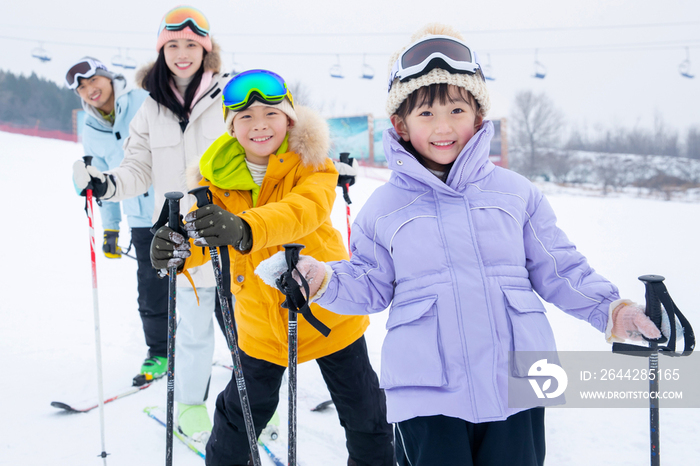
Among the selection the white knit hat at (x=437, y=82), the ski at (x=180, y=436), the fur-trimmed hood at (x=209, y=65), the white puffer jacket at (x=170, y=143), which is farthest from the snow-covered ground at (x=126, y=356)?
the fur-trimmed hood at (x=209, y=65)

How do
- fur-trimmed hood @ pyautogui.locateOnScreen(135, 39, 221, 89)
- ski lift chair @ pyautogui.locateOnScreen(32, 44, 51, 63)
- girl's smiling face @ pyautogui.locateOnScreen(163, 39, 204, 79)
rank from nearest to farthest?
girl's smiling face @ pyautogui.locateOnScreen(163, 39, 204, 79) < fur-trimmed hood @ pyautogui.locateOnScreen(135, 39, 221, 89) < ski lift chair @ pyautogui.locateOnScreen(32, 44, 51, 63)

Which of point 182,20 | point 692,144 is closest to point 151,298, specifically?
point 182,20

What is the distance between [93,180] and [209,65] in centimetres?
99

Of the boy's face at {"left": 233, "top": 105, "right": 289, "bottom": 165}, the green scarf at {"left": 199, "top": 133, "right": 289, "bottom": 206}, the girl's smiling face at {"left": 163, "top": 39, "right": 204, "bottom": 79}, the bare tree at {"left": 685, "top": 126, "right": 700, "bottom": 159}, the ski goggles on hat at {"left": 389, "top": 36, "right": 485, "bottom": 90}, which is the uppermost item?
the bare tree at {"left": 685, "top": 126, "right": 700, "bottom": 159}

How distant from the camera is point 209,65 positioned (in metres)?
2.89

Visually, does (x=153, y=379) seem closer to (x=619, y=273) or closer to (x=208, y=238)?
(x=208, y=238)

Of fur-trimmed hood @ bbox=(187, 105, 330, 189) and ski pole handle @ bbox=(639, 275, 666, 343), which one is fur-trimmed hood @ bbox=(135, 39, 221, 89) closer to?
fur-trimmed hood @ bbox=(187, 105, 330, 189)

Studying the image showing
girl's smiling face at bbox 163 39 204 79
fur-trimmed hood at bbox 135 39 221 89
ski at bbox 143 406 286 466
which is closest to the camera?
ski at bbox 143 406 286 466

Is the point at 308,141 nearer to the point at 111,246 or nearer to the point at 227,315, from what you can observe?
the point at 227,315

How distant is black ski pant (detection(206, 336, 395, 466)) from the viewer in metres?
1.96

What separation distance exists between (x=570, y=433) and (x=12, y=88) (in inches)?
1342

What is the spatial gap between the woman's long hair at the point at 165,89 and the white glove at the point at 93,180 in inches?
22.2

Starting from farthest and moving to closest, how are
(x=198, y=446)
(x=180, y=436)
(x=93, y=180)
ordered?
(x=180, y=436)
(x=198, y=446)
(x=93, y=180)

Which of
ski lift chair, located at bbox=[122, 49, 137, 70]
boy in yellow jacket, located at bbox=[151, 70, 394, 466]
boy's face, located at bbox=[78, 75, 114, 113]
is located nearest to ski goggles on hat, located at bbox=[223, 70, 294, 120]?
boy in yellow jacket, located at bbox=[151, 70, 394, 466]
